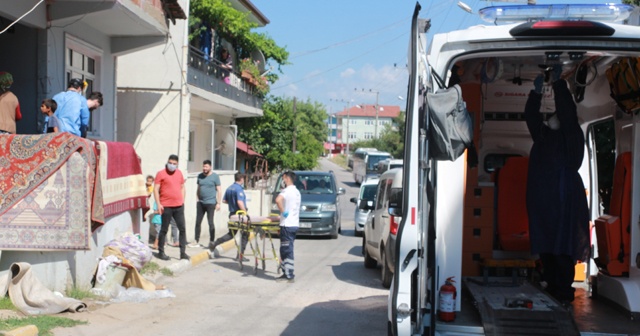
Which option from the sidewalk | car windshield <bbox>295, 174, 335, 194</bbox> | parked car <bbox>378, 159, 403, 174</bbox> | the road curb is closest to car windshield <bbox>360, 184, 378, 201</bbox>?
car windshield <bbox>295, 174, 335, 194</bbox>

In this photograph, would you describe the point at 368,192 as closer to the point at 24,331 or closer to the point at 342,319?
the point at 342,319

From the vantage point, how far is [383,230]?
13.6 meters

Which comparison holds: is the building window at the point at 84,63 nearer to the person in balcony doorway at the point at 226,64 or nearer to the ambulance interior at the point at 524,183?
the ambulance interior at the point at 524,183

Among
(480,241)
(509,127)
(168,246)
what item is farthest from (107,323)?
(168,246)

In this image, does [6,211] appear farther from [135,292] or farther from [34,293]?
[135,292]

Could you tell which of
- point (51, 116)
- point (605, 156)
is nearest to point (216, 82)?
point (51, 116)

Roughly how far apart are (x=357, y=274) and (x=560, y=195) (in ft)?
28.5

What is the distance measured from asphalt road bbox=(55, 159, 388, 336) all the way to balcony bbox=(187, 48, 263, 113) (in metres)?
6.45

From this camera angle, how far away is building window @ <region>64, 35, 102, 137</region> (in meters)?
Result: 14.2

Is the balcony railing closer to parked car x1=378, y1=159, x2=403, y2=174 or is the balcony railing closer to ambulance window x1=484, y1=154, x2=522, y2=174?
parked car x1=378, y1=159, x2=403, y2=174

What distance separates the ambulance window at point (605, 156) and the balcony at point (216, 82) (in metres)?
12.1

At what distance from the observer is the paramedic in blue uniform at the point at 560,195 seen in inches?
263

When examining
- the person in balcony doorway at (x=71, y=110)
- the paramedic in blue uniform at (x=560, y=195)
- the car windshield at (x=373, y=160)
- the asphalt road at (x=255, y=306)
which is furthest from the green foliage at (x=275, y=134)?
the paramedic in blue uniform at (x=560, y=195)

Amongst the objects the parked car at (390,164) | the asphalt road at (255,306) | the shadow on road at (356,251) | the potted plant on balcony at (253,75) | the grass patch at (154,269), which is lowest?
the shadow on road at (356,251)
